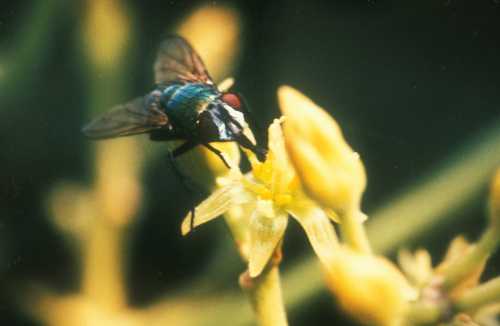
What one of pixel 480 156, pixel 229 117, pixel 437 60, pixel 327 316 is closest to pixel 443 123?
pixel 437 60

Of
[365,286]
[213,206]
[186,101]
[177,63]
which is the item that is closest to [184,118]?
[186,101]

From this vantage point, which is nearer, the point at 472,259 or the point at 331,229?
the point at 472,259

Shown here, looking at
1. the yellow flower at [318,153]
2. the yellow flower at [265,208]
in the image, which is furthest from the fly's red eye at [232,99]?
the yellow flower at [318,153]

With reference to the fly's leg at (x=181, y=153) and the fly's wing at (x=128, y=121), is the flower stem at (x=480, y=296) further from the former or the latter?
the fly's wing at (x=128, y=121)

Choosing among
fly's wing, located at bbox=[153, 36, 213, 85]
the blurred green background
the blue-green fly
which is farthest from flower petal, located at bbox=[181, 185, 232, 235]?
the blurred green background

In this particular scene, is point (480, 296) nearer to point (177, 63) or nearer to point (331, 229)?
point (331, 229)

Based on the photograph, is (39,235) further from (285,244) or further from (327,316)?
(327,316)
